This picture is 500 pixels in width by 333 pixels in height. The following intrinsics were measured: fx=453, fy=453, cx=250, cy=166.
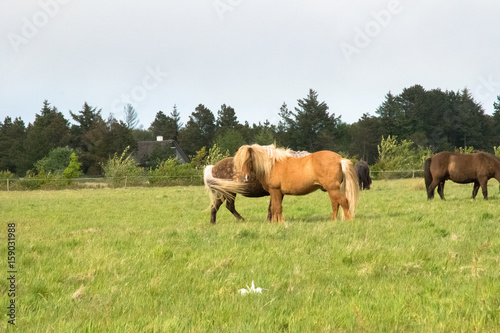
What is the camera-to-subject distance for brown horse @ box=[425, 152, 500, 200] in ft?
46.8

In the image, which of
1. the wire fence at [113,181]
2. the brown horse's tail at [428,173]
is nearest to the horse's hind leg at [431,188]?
the brown horse's tail at [428,173]

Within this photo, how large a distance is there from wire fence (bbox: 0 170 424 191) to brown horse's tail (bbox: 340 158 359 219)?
26392 mm

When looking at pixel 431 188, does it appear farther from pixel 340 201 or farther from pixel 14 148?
pixel 14 148

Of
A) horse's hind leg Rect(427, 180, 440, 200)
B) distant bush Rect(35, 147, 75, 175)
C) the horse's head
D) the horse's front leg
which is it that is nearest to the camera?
the horse's head

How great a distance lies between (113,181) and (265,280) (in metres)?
31.9

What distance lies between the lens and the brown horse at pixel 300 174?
8836 mm

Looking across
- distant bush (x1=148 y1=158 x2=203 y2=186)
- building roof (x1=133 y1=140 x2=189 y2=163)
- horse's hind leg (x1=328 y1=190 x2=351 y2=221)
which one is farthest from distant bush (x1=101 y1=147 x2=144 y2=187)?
building roof (x1=133 y1=140 x2=189 y2=163)

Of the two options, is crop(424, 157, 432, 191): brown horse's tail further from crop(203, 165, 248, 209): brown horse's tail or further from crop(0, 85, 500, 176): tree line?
crop(0, 85, 500, 176): tree line

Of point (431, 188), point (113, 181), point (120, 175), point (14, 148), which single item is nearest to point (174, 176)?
point (120, 175)

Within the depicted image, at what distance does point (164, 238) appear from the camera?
7160 mm

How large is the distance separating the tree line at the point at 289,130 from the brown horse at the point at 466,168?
41052mm

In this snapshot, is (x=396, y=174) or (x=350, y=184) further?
(x=396, y=174)

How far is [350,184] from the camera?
8.88 meters

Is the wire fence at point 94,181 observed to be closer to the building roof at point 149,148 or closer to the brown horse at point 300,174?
the brown horse at point 300,174
